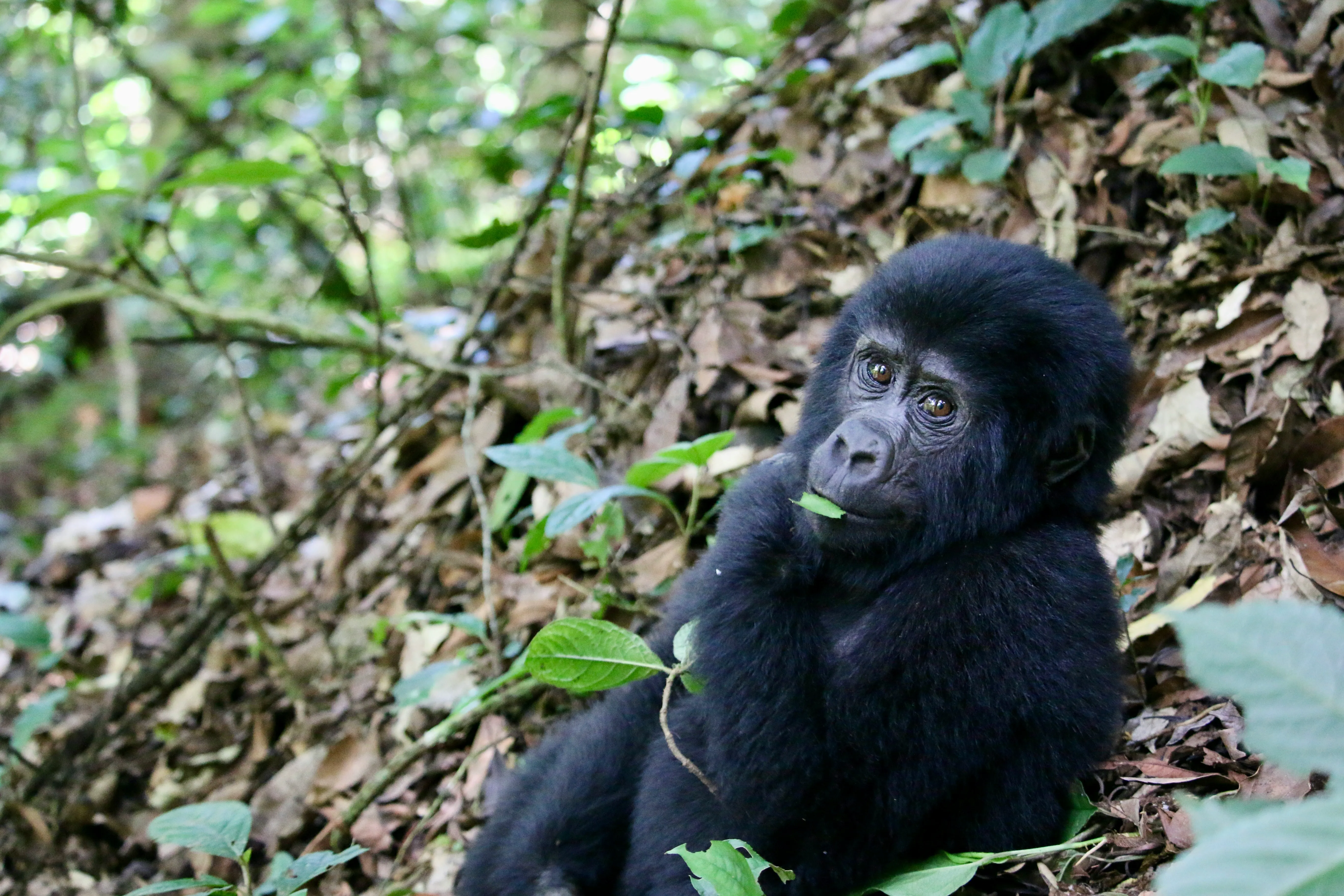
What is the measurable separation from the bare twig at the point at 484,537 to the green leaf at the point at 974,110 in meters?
2.58

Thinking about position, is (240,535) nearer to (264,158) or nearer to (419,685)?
(264,158)

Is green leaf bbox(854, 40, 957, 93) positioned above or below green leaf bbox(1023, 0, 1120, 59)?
below

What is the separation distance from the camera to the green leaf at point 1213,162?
3969 mm

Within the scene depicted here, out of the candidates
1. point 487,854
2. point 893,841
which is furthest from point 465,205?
point 893,841

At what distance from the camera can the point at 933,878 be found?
2.67m

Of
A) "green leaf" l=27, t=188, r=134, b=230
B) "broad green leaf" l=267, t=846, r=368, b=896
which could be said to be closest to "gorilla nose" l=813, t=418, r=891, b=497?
"broad green leaf" l=267, t=846, r=368, b=896

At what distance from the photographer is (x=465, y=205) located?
10.1 m

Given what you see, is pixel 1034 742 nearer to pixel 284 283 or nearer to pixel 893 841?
pixel 893 841

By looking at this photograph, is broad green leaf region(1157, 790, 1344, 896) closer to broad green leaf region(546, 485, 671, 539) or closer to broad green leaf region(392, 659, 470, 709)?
broad green leaf region(546, 485, 671, 539)

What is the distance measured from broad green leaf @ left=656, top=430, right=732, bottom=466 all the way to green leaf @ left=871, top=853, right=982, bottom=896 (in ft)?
4.84

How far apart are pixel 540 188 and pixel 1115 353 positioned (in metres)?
3.21

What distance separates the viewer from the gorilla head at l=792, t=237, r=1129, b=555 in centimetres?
286

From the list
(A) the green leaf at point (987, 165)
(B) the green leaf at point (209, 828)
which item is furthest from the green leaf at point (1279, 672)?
(A) the green leaf at point (987, 165)

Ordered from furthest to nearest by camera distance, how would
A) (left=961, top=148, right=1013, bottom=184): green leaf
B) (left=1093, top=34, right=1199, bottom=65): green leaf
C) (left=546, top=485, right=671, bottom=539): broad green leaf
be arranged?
(left=961, top=148, right=1013, bottom=184): green leaf
(left=1093, top=34, right=1199, bottom=65): green leaf
(left=546, top=485, right=671, bottom=539): broad green leaf
